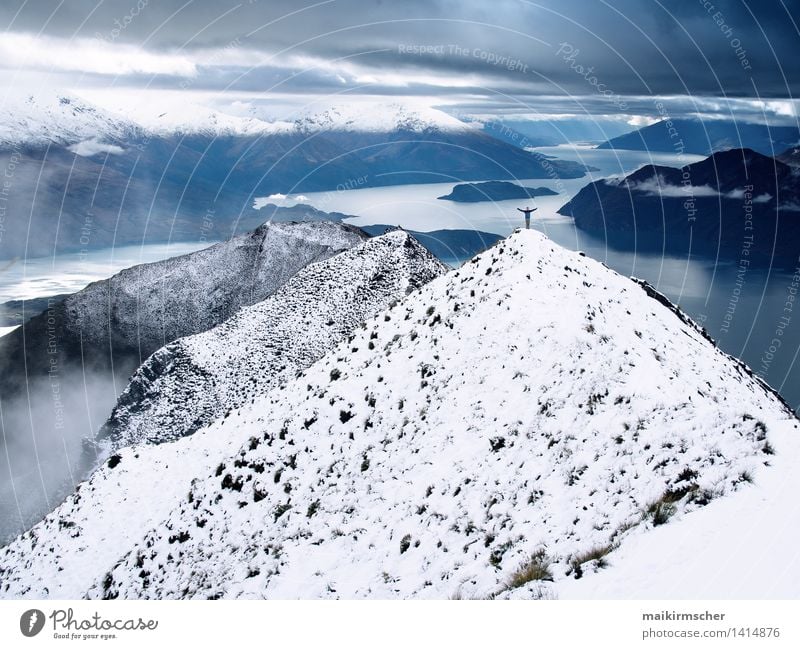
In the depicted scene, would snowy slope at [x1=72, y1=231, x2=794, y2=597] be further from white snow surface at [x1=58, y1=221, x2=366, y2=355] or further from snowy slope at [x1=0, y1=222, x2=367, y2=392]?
snowy slope at [x1=0, y1=222, x2=367, y2=392]

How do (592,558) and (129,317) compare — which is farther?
(129,317)

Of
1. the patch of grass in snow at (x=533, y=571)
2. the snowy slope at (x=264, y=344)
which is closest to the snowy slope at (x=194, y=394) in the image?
the snowy slope at (x=264, y=344)

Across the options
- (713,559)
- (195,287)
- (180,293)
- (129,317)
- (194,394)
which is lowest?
(194,394)

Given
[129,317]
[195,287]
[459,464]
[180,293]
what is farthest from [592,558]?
[129,317]

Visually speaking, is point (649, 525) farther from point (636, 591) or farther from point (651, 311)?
point (651, 311)

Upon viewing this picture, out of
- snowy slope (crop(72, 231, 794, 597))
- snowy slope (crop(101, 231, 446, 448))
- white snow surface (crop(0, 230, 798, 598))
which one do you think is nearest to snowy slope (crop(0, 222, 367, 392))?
snowy slope (crop(101, 231, 446, 448))

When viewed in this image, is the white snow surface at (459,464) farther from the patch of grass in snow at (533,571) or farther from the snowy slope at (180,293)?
the snowy slope at (180,293)

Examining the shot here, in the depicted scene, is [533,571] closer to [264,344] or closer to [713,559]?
[713,559]
